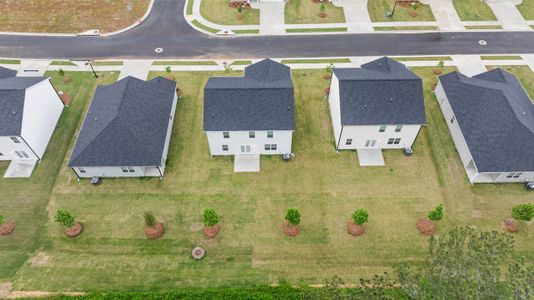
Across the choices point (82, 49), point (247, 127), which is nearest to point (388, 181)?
point (247, 127)

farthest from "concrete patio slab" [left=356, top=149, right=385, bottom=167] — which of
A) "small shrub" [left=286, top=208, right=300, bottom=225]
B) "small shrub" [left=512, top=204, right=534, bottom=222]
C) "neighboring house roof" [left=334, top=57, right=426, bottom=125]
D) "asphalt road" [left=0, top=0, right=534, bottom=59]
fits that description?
"asphalt road" [left=0, top=0, right=534, bottom=59]

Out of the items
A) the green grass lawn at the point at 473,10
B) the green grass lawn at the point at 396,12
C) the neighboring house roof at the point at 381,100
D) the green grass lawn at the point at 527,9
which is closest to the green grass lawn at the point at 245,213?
the neighboring house roof at the point at 381,100

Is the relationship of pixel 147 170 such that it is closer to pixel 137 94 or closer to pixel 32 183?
pixel 137 94

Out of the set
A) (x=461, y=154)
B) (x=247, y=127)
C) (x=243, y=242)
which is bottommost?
(x=243, y=242)

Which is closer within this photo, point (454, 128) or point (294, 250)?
point (294, 250)

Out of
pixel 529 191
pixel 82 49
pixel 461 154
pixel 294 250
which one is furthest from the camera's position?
pixel 82 49

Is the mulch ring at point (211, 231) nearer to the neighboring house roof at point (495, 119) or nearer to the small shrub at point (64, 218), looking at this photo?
the small shrub at point (64, 218)

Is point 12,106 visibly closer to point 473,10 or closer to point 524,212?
point 524,212
